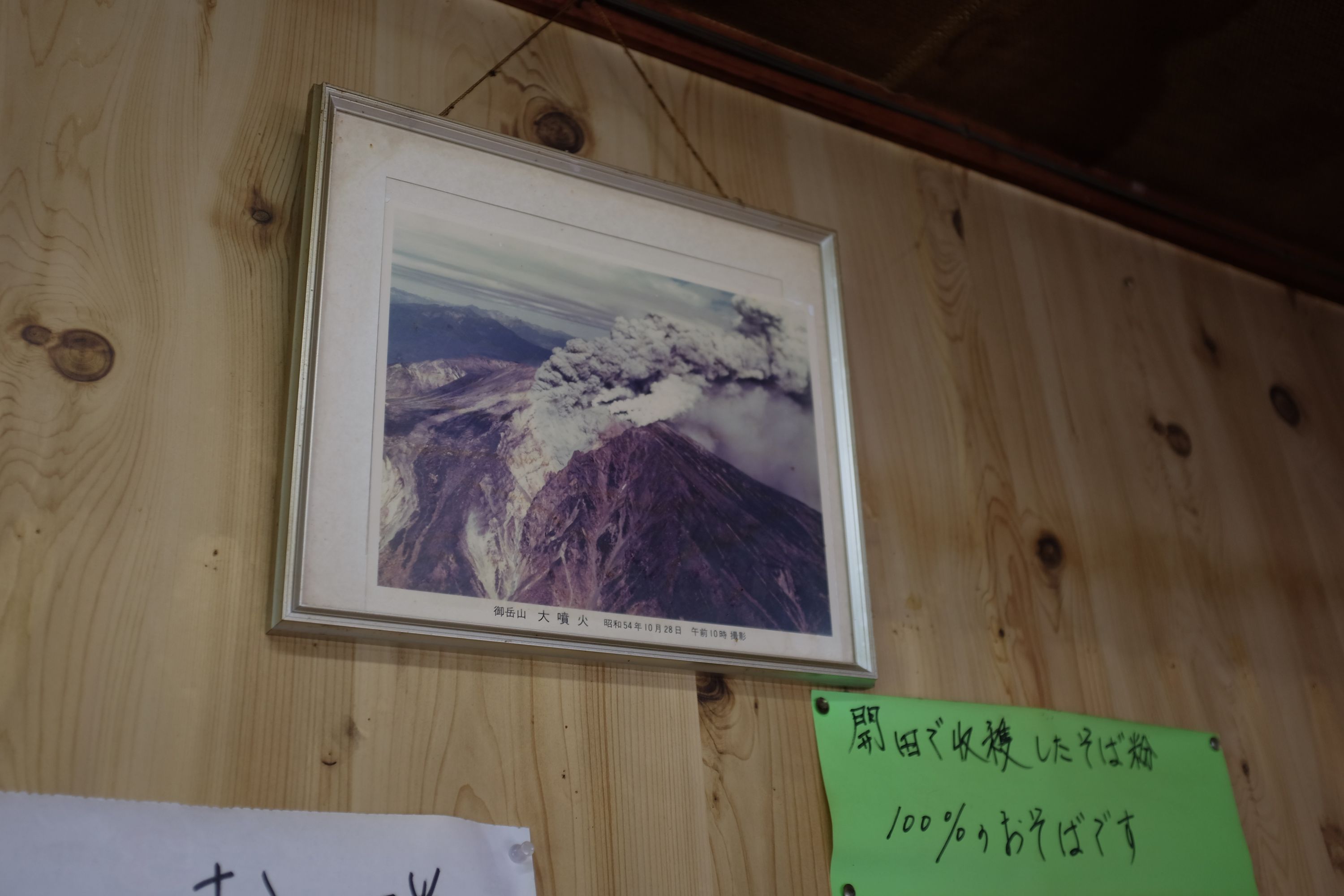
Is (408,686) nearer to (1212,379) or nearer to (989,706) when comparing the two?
(989,706)

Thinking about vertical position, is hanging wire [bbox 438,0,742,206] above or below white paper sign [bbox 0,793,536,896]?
above

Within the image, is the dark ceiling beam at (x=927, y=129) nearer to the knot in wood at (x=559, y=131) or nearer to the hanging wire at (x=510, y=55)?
the hanging wire at (x=510, y=55)

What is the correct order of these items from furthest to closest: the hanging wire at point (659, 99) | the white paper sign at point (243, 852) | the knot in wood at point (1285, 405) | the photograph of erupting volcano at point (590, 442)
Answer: the knot in wood at point (1285, 405)
the hanging wire at point (659, 99)
the photograph of erupting volcano at point (590, 442)
the white paper sign at point (243, 852)

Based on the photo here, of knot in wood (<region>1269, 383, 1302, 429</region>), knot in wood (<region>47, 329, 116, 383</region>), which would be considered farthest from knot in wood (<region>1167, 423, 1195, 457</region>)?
knot in wood (<region>47, 329, 116, 383</region>)

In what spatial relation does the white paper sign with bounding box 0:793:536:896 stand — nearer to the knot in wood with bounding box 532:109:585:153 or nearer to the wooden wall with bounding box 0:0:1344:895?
the wooden wall with bounding box 0:0:1344:895

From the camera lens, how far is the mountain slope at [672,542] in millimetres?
951

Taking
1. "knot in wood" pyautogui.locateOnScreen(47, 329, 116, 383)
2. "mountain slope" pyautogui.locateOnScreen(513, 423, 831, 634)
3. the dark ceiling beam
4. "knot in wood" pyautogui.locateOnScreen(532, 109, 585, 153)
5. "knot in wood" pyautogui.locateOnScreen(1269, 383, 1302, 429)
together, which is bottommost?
"mountain slope" pyautogui.locateOnScreen(513, 423, 831, 634)

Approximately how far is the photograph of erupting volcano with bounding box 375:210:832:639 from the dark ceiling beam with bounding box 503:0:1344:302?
0.31 meters

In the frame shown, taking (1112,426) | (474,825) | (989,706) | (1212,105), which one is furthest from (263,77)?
(1212,105)

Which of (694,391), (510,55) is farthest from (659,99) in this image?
(694,391)

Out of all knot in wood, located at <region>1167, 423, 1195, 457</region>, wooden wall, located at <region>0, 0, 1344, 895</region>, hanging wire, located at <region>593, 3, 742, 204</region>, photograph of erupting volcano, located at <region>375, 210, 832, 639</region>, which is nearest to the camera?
wooden wall, located at <region>0, 0, 1344, 895</region>

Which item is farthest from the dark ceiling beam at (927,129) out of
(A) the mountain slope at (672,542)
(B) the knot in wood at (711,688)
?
(B) the knot in wood at (711,688)

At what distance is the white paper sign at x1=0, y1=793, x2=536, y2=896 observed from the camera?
2.31 feet

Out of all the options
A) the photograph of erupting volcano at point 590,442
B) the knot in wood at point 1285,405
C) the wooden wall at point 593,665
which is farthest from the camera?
the knot in wood at point 1285,405
